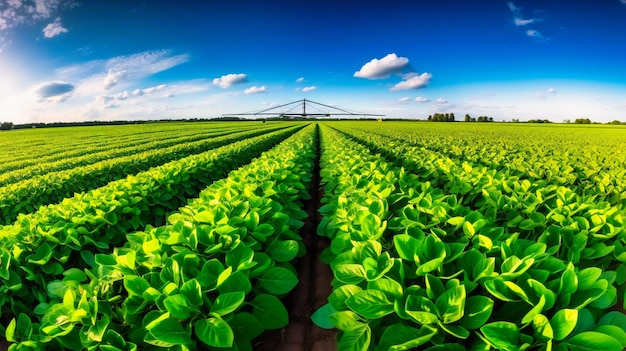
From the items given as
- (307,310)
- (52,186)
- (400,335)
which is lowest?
(307,310)

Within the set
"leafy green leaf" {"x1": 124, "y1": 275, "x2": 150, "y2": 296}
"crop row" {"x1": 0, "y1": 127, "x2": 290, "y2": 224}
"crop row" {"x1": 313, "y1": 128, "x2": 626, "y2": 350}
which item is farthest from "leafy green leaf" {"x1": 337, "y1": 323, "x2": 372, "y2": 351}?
"crop row" {"x1": 0, "y1": 127, "x2": 290, "y2": 224}

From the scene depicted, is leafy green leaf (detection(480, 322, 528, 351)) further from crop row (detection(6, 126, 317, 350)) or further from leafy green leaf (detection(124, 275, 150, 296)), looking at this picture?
leafy green leaf (detection(124, 275, 150, 296))

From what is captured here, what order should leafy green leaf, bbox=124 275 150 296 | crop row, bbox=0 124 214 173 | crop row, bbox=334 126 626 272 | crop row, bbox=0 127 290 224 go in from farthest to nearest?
crop row, bbox=0 124 214 173
crop row, bbox=0 127 290 224
crop row, bbox=334 126 626 272
leafy green leaf, bbox=124 275 150 296

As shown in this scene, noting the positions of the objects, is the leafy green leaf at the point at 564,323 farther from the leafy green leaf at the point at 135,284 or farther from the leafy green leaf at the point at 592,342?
the leafy green leaf at the point at 135,284

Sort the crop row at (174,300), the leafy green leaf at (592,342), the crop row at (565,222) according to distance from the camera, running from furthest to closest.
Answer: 1. the crop row at (565,222)
2. the crop row at (174,300)
3. the leafy green leaf at (592,342)

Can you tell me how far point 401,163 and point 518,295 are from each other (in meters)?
7.50

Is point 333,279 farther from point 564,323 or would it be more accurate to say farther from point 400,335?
point 564,323

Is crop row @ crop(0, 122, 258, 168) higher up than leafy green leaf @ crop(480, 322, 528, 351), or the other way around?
crop row @ crop(0, 122, 258, 168)

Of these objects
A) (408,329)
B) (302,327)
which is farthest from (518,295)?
(302,327)

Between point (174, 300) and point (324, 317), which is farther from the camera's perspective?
point (324, 317)

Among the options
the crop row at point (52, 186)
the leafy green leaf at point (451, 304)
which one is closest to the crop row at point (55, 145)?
the crop row at point (52, 186)

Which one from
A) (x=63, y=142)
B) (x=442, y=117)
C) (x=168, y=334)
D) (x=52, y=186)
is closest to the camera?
(x=168, y=334)

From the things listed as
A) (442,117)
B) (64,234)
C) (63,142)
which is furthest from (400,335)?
(442,117)

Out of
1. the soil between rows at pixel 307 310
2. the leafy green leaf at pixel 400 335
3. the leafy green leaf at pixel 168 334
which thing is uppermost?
the leafy green leaf at pixel 168 334
